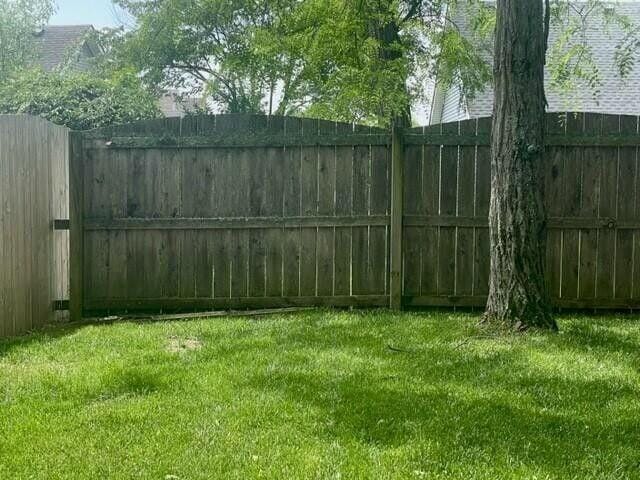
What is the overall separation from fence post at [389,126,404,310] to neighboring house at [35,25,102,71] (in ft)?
50.9

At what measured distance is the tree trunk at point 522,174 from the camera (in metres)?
4.94

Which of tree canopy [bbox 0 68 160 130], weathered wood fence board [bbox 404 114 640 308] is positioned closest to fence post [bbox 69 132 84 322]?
tree canopy [bbox 0 68 160 130]

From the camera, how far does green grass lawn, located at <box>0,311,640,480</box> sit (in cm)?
262

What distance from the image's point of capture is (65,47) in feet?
73.2

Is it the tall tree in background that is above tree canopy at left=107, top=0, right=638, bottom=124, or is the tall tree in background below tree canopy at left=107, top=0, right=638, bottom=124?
above

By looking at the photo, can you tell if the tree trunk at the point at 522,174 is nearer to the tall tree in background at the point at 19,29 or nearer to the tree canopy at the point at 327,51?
the tree canopy at the point at 327,51

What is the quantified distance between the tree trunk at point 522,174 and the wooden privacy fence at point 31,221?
3647mm

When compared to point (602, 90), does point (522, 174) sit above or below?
below

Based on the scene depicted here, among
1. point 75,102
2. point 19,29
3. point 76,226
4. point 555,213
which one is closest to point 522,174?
point 555,213

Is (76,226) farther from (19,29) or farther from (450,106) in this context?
(450,106)

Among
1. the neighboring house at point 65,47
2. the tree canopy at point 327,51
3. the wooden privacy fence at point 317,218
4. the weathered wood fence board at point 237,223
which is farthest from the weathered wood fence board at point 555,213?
the neighboring house at point 65,47

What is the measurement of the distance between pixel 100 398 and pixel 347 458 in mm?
1498

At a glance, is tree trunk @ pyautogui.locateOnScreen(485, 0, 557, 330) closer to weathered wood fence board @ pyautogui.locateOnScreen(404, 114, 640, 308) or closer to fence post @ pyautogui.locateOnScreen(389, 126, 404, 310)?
weathered wood fence board @ pyautogui.locateOnScreen(404, 114, 640, 308)

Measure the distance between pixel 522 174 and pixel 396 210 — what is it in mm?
1366
